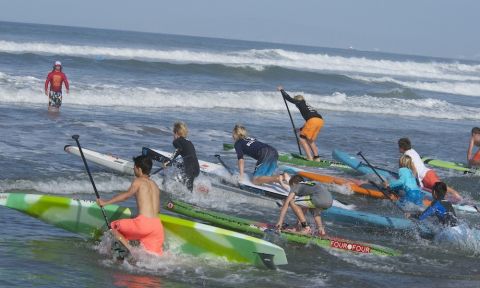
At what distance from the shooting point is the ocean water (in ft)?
28.0

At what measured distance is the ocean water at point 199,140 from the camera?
28.0 ft

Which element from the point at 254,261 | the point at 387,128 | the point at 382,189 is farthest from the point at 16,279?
the point at 387,128

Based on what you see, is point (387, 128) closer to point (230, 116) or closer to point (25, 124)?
point (230, 116)

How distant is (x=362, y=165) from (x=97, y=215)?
8.14 metres

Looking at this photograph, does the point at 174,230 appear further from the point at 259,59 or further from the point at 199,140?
the point at 259,59

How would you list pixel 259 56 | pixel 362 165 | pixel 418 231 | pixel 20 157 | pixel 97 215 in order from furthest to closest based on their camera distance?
pixel 259 56, pixel 362 165, pixel 20 157, pixel 418 231, pixel 97 215

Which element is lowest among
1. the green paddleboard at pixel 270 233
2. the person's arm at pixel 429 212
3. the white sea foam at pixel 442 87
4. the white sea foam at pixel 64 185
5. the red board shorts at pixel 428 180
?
the green paddleboard at pixel 270 233

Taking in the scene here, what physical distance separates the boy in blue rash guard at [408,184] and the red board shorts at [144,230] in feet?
17.0

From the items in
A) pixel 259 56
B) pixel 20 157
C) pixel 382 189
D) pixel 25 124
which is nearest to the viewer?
pixel 382 189

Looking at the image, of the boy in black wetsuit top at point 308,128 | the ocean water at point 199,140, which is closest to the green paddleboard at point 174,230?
the ocean water at point 199,140

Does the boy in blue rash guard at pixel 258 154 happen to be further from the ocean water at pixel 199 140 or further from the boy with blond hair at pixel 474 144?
the boy with blond hair at pixel 474 144

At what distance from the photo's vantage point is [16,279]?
7621 mm

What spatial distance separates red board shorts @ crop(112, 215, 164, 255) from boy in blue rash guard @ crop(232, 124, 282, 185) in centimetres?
414

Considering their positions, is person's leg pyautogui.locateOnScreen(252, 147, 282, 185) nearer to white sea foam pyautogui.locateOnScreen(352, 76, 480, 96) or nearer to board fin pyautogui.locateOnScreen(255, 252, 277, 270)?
board fin pyautogui.locateOnScreen(255, 252, 277, 270)
